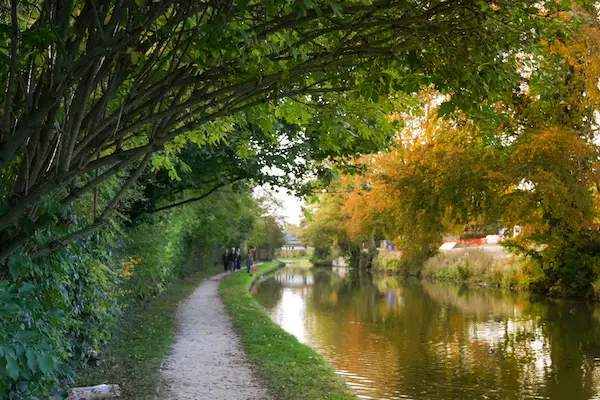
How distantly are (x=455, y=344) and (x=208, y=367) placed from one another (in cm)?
653

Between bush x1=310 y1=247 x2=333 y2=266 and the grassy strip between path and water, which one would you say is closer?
the grassy strip between path and water

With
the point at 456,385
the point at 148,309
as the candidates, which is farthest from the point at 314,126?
the point at 148,309

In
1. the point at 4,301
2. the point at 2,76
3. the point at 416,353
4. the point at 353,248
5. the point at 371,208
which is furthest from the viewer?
the point at 353,248

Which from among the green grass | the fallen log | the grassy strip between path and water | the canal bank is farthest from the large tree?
the canal bank

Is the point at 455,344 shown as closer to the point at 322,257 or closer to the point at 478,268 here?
the point at 478,268

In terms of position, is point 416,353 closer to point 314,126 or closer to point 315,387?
point 315,387

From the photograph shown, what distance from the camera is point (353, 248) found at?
58438 mm

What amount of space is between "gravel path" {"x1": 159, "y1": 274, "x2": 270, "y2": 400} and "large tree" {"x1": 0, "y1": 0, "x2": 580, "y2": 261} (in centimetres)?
388

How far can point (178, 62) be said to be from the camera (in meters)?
3.56

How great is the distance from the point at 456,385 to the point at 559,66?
6.28 m

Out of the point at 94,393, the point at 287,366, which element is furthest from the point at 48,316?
the point at 287,366

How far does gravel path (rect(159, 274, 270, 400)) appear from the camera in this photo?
23.3ft

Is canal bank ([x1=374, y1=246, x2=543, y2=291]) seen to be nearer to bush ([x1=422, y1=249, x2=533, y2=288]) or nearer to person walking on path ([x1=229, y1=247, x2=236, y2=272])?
bush ([x1=422, y1=249, x2=533, y2=288])

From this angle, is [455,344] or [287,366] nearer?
[287,366]
